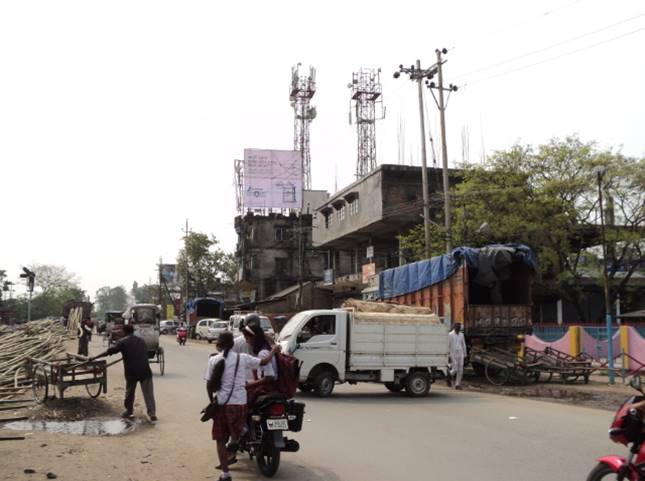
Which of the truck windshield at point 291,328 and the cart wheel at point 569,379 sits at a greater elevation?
the truck windshield at point 291,328

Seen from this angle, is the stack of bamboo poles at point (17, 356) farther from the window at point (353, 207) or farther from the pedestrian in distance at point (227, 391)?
the window at point (353, 207)

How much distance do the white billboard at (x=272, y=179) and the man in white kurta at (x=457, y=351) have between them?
45.3 meters

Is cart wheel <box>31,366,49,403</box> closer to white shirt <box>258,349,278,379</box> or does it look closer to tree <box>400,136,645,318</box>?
white shirt <box>258,349,278,379</box>

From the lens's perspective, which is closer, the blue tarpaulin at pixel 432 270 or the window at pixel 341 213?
the blue tarpaulin at pixel 432 270

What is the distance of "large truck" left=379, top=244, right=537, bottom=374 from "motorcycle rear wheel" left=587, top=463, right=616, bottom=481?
13.3 m

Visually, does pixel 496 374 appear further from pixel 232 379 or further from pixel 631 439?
pixel 631 439

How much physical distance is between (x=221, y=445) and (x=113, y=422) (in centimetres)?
490

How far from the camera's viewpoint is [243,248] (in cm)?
7312

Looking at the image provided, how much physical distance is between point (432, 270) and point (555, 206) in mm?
14751

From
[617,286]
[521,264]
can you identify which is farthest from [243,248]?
[521,264]

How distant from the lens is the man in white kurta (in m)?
17.4

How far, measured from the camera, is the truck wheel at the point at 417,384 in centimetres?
1571

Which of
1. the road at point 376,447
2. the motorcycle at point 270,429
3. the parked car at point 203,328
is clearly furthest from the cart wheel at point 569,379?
the parked car at point 203,328

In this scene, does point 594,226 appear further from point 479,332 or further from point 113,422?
point 113,422
